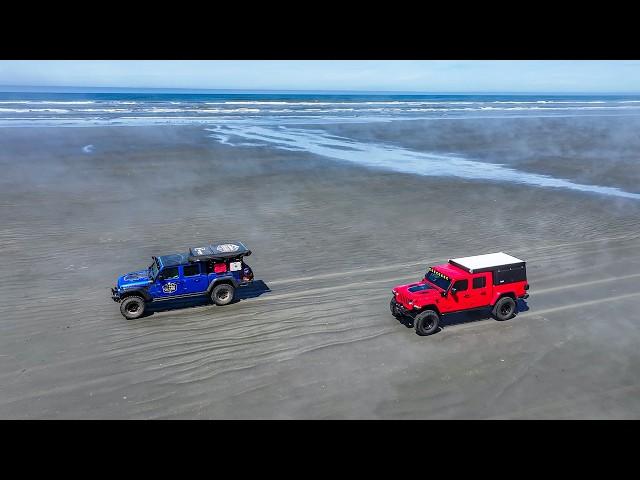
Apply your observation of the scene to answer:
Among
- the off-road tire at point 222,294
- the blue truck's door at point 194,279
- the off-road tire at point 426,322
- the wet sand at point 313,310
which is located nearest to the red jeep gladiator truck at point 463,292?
the off-road tire at point 426,322

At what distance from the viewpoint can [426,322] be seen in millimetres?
14305

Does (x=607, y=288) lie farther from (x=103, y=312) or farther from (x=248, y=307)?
(x=103, y=312)

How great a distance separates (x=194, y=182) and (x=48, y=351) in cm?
2044

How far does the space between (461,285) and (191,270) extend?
26.8ft

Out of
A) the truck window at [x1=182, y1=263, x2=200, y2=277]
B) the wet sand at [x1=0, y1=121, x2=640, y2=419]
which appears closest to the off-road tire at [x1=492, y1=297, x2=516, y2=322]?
the wet sand at [x1=0, y1=121, x2=640, y2=419]

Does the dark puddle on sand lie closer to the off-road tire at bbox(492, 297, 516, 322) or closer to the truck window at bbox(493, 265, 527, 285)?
the truck window at bbox(493, 265, 527, 285)

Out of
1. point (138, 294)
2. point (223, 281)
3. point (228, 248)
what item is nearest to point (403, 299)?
point (223, 281)

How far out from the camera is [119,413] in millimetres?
11062

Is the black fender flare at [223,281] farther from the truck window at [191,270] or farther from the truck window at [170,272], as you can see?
the truck window at [170,272]

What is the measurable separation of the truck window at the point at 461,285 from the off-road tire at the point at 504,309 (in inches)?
49.6

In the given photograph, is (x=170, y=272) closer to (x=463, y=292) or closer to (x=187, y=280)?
(x=187, y=280)
